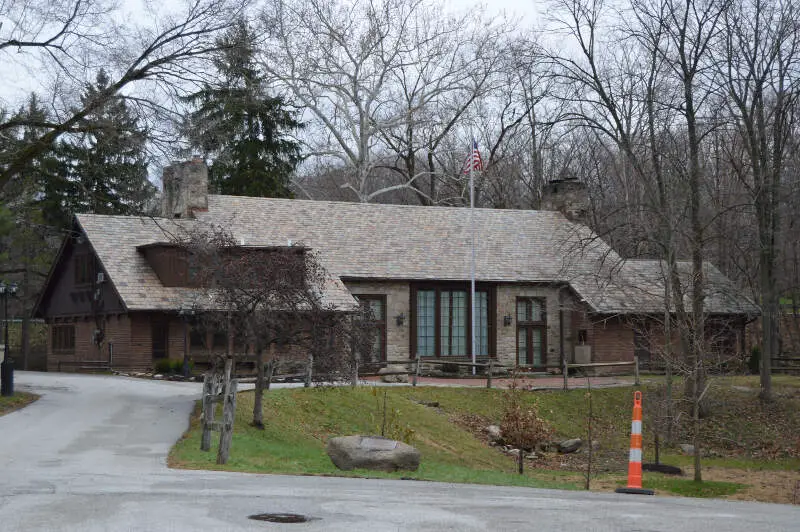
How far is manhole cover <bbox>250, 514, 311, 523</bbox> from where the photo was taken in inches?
394

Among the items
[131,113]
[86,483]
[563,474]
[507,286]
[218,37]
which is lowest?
[563,474]

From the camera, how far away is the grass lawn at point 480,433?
20422 mm

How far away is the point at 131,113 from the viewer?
25078 millimetres

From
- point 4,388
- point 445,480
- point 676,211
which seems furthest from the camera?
point 676,211

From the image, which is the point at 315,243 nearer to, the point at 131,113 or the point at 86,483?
the point at 131,113

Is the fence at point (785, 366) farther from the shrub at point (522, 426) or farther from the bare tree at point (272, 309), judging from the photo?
the bare tree at point (272, 309)

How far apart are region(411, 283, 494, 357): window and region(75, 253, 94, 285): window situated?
12.4 meters

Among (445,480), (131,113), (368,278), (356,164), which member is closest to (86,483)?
(445,480)

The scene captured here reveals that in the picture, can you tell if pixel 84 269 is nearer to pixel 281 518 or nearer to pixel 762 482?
pixel 762 482

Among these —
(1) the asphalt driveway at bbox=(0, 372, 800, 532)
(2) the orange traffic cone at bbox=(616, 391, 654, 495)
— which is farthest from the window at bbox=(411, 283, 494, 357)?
(2) the orange traffic cone at bbox=(616, 391, 654, 495)

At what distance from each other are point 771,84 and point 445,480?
22868 mm

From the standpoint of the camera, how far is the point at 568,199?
4856cm

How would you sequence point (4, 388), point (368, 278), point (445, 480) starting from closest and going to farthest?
1. point (445, 480)
2. point (4, 388)
3. point (368, 278)

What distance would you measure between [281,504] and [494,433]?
19497 mm
